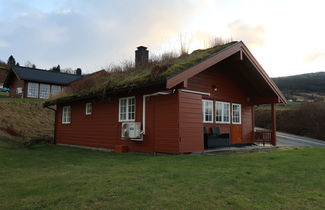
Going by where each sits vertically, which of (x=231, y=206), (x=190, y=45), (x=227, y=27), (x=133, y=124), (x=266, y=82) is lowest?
(x=231, y=206)

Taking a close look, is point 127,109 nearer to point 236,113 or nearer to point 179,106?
point 179,106

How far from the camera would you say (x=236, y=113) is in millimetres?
11766

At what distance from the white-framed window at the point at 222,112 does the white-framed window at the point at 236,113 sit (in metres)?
0.51

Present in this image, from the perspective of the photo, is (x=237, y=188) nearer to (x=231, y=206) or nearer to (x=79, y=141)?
(x=231, y=206)

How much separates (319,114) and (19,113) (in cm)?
2282

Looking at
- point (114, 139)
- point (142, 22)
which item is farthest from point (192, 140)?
point (142, 22)

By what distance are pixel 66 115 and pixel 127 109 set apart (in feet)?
18.8

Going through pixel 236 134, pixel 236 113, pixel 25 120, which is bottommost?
pixel 236 134

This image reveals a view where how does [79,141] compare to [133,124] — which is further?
[79,141]

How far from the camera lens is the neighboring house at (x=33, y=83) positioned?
27.2 meters

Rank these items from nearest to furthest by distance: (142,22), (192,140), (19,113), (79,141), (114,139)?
(192,140), (114,139), (79,141), (142,22), (19,113)

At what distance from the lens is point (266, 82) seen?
11.4 meters

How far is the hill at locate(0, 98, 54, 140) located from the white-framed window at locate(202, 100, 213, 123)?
1071 centimetres

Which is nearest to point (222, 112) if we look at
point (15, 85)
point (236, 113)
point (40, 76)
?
point (236, 113)
